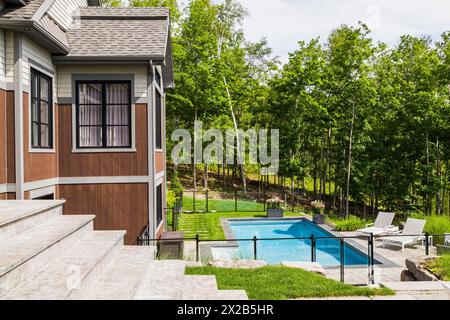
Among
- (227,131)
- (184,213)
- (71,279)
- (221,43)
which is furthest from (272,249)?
(221,43)

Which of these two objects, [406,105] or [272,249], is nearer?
[272,249]

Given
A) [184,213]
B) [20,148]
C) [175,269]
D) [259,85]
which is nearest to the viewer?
[175,269]

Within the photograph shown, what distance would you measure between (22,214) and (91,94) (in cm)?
487

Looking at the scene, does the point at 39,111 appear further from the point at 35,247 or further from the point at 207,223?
the point at 207,223

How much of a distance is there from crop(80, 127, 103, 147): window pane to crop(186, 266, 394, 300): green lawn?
4.02 m

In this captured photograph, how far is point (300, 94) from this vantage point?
23.3 meters

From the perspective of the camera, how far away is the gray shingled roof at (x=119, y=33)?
9117 millimetres

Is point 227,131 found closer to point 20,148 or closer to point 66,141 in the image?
point 66,141

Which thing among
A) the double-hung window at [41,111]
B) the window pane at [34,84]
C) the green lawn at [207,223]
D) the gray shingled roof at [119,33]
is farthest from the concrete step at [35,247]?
the green lawn at [207,223]

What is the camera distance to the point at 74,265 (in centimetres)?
468

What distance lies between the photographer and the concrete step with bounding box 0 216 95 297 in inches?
151

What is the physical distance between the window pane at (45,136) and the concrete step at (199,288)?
16.4 feet

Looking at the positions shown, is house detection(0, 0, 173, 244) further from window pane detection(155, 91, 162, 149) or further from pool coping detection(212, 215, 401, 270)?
pool coping detection(212, 215, 401, 270)
